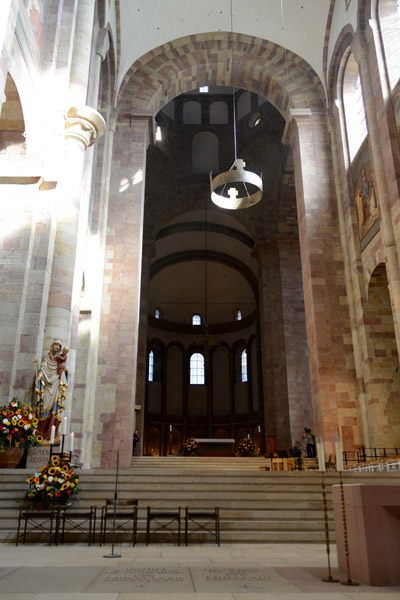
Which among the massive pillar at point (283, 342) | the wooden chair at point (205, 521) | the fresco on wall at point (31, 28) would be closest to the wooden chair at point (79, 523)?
the wooden chair at point (205, 521)

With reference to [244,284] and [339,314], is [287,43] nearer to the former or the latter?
[339,314]

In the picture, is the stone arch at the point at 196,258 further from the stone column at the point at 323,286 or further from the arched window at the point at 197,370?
the stone column at the point at 323,286

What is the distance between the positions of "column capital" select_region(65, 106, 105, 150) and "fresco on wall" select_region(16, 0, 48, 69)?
1329mm

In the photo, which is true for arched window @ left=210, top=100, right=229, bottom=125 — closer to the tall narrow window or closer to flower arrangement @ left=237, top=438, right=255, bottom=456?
the tall narrow window

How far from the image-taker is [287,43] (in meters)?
Answer: 19.5

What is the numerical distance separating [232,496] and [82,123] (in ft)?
29.9

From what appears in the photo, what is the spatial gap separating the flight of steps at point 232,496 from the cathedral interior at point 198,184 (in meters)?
2.48

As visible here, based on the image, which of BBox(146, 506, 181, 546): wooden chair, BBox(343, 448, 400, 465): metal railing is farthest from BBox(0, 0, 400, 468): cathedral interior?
BBox(146, 506, 181, 546): wooden chair

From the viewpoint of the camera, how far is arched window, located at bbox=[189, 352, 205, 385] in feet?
116

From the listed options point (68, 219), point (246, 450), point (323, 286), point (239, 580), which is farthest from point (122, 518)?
point (246, 450)

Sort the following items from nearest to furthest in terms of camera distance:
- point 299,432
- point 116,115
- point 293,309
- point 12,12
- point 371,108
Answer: point 12,12 < point 371,108 < point 116,115 < point 299,432 < point 293,309

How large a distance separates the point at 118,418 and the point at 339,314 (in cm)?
764

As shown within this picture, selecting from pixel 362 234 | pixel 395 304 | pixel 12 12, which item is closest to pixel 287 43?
pixel 362 234

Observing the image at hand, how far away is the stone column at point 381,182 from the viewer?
42.2 feet
